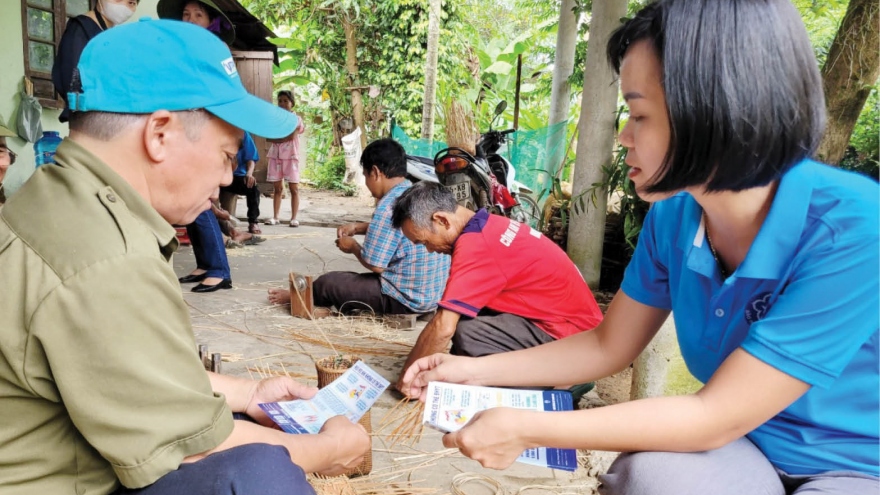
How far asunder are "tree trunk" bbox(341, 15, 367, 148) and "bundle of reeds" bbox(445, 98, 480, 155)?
5.83 m

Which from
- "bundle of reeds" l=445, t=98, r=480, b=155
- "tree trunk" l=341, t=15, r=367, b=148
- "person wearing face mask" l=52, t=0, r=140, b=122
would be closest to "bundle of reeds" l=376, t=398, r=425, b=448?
"person wearing face mask" l=52, t=0, r=140, b=122

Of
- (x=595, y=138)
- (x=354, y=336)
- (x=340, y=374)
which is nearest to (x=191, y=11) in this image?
(x=354, y=336)

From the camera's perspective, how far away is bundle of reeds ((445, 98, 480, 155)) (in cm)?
904

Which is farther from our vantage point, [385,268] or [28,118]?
[28,118]

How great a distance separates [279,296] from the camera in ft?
16.5

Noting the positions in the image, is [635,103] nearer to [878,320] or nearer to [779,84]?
[779,84]

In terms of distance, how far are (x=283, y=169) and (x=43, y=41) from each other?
327 centimetres

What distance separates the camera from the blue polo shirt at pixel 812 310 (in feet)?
4.15

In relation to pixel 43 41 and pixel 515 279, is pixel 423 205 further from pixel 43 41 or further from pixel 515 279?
pixel 43 41

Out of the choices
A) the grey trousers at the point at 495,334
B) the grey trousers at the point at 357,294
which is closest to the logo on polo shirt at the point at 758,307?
the grey trousers at the point at 495,334

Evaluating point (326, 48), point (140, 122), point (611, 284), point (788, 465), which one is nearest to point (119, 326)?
point (140, 122)

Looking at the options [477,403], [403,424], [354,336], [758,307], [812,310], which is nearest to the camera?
[812,310]

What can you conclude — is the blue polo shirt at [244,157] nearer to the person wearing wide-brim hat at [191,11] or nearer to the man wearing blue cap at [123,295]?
the person wearing wide-brim hat at [191,11]

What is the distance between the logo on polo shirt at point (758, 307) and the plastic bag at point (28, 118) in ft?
22.2
